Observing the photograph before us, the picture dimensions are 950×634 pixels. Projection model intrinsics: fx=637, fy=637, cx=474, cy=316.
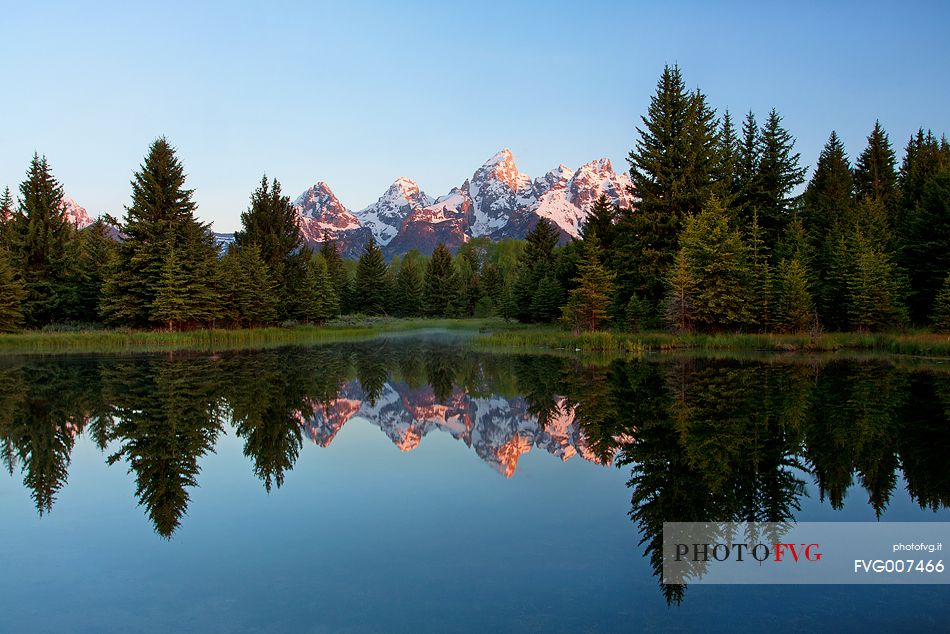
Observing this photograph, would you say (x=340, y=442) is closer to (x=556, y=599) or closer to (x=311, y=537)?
(x=311, y=537)

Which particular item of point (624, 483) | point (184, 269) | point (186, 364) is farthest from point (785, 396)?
point (184, 269)

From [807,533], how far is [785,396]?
8844 millimetres

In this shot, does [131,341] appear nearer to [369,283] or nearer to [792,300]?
[792,300]

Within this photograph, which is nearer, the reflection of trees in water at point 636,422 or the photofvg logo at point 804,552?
the photofvg logo at point 804,552

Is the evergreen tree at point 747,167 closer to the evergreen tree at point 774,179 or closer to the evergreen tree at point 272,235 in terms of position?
the evergreen tree at point 774,179

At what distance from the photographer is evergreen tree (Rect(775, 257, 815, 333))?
99.2 feet

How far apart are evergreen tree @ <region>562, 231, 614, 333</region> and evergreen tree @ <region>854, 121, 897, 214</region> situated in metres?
33.2

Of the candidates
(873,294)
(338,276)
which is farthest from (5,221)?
(873,294)

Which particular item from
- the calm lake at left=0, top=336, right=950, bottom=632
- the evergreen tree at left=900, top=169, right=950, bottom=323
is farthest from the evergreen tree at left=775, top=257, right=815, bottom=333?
the calm lake at left=0, top=336, right=950, bottom=632

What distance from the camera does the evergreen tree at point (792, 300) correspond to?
30250 mm

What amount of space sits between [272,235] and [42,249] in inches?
676

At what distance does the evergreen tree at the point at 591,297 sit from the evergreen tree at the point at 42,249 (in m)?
33.4

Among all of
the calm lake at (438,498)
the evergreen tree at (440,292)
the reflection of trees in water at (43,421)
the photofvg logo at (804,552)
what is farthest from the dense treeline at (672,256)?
the evergreen tree at (440,292)

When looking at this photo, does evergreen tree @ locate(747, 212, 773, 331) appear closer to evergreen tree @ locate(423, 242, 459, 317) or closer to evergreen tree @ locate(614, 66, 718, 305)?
evergreen tree @ locate(614, 66, 718, 305)
